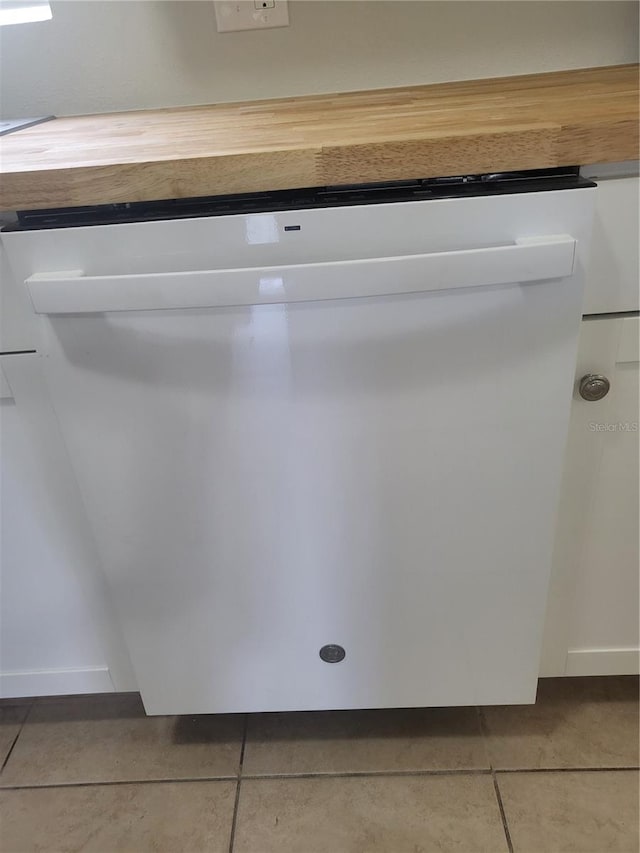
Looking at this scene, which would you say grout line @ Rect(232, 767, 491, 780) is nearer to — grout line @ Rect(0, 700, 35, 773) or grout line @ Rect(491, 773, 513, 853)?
grout line @ Rect(491, 773, 513, 853)

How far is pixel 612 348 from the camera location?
0.73m

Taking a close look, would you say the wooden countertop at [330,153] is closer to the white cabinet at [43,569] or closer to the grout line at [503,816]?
the white cabinet at [43,569]

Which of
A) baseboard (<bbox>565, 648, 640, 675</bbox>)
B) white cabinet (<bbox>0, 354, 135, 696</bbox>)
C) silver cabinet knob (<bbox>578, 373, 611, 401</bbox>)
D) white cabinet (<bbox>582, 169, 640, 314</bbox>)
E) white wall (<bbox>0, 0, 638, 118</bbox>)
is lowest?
baseboard (<bbox>565, 648, 640, 675</bbox>)

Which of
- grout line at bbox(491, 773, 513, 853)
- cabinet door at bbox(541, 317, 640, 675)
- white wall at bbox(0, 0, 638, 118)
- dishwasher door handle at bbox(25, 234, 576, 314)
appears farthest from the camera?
white wall at bbox(0, 0, 638, 118)

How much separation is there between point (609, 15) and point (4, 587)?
127 cm

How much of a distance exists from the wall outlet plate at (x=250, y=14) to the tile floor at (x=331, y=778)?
115cm

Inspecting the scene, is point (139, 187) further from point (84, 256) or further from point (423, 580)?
point (423, 580)

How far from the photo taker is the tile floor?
0.96 metres

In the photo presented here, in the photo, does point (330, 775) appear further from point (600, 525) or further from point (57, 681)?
point (600, 525)

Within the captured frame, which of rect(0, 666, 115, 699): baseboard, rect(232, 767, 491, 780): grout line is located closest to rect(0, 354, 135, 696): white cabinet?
rect(0, 666, 115, 699): baseboard

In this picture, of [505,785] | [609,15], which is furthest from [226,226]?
[505,785]

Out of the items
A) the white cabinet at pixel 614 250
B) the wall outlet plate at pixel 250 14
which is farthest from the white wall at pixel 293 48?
the white cabinet at pixel 614 250

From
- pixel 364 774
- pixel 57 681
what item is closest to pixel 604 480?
pixel 364 774

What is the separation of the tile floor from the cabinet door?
154mm
